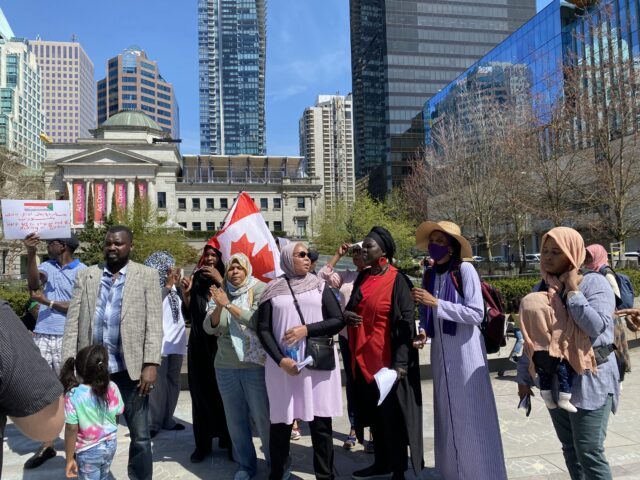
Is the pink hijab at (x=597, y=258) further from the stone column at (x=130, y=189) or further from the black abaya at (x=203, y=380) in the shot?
the stone column at (x=130, y=189)

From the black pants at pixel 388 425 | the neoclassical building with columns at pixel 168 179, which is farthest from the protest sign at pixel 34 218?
the neoclassical building with columns at pixel 168 179

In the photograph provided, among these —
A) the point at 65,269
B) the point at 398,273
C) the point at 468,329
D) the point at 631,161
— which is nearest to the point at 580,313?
the point at 468,329

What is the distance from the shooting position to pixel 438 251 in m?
3.77

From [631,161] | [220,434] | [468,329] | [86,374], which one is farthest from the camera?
[631,161]

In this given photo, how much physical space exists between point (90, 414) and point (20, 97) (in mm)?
156220

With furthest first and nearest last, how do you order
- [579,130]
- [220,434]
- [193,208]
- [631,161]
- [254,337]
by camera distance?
[193,208] → [579,130] → [631,161] → [220,434] → [254,337]

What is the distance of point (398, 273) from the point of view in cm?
388

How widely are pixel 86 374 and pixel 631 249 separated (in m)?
47.3

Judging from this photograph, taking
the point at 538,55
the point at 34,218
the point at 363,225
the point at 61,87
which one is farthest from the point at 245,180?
the point at 61,87

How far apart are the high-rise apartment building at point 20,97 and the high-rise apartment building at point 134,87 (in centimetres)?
3262

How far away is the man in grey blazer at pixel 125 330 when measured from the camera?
353 cm

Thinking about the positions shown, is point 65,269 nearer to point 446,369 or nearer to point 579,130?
point 446,369

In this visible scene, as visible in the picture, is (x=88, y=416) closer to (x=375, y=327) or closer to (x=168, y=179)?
(x=375, y=327)

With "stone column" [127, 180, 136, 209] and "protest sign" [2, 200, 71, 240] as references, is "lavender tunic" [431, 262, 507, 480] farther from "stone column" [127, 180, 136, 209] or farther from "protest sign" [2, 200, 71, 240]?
"stone column" [127, 180, 136, 209]
